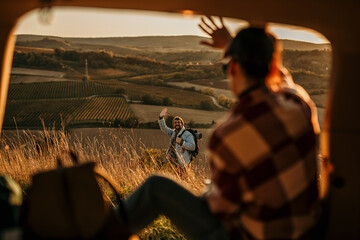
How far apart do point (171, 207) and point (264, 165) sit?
22.6 inches

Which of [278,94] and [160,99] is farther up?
[278,94]

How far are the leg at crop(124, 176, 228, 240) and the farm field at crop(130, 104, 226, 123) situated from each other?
120 feet

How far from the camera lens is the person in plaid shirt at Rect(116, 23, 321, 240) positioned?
1.31 meters

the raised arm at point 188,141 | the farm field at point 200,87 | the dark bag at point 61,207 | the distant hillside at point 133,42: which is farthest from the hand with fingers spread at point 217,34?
the distant hillside at point 133,42

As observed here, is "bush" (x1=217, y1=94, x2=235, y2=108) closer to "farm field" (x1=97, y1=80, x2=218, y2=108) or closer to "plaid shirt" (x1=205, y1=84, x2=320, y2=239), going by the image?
"farm field" (x1=97, y1=80, x2=218, y2=108)

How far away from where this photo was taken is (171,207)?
169 centimetres

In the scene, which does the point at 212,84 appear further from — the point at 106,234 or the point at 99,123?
the point at 106,234

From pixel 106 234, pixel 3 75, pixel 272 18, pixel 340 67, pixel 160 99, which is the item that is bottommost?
pixel 160 99

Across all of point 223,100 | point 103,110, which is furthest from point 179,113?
point 103,110

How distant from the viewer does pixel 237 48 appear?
144 cm

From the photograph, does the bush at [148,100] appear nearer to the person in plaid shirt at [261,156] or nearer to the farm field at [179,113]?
the farm field at [179,113]

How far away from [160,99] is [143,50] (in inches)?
1151

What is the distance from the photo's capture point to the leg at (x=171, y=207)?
162 centimetres

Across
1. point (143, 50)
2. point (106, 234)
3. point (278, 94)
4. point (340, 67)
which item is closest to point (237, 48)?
point (278, 94)
